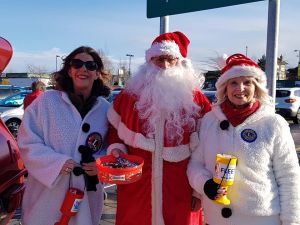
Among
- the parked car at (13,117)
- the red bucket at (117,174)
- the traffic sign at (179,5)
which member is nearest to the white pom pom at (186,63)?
the traffic sign at (179,5)

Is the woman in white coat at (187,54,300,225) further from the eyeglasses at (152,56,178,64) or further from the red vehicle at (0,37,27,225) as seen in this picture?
the red vehicle at (0,37,27,225)

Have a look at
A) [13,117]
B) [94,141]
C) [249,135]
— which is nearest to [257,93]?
[249,135]

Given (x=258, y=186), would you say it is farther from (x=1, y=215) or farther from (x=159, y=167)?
(x=1, y=215)

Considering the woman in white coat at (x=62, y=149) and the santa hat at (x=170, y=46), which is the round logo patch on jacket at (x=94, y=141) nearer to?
the woman in white coat at (x=62, y=149)

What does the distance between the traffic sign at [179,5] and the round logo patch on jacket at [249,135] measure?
1.24 metres

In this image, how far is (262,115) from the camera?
2.57m

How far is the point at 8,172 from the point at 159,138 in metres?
1.07

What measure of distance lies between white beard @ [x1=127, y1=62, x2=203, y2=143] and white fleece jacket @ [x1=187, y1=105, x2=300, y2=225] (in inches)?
14.1

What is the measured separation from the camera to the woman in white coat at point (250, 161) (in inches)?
97.0

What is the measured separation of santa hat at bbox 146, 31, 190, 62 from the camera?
2.95m

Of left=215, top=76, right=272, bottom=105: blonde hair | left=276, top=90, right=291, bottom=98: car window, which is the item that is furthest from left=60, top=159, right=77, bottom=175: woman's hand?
left=276, top=90, right=291, bottom=98: car window

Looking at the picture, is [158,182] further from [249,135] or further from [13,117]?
[13,117]

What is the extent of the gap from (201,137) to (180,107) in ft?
0.90

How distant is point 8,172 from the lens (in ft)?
8.99
